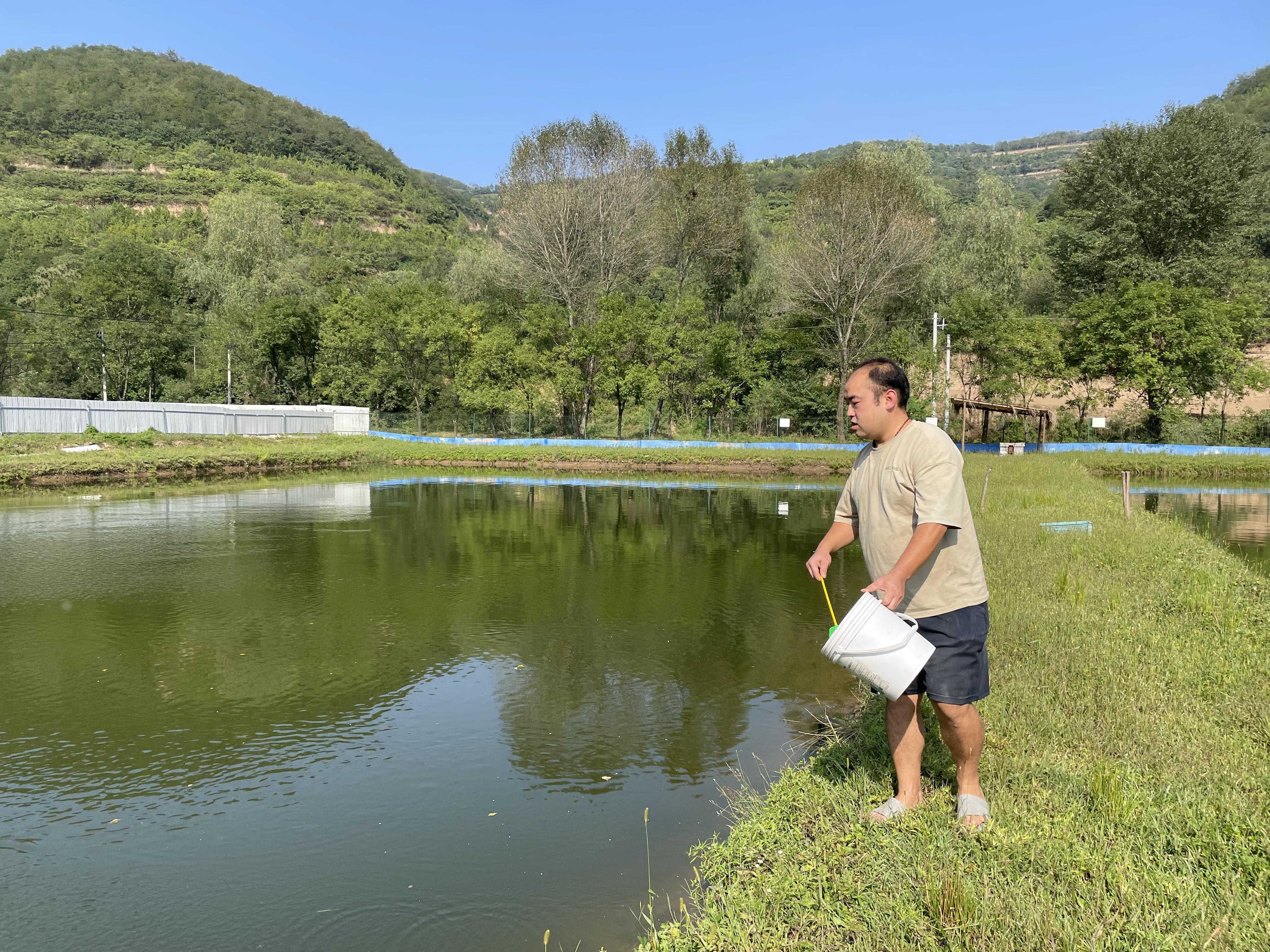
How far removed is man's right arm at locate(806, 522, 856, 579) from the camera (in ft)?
13.6

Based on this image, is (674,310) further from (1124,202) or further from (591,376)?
(1124,202)

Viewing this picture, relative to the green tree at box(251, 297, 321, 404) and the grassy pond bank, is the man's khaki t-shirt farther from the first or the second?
the green tree at box(251, 297, 321, 404)

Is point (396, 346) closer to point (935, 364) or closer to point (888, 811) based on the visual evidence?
point (935, 364)

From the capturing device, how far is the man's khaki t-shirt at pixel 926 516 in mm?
3609

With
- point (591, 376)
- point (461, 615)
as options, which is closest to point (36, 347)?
point (591, 376)

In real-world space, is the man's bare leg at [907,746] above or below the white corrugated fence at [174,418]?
below

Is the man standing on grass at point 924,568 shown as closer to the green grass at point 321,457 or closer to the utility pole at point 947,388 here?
the utility pole at point 947,388

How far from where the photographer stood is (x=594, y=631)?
9609 millimetres

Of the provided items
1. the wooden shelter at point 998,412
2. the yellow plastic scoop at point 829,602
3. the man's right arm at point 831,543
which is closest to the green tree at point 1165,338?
the wooden shelter at point 998,412

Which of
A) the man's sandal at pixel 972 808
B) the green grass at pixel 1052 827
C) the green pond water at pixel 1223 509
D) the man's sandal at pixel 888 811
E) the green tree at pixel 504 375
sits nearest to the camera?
the green grass at pixel 1052 827

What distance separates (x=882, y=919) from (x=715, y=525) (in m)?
16.3

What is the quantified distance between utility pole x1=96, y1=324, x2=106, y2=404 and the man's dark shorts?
5399 cm

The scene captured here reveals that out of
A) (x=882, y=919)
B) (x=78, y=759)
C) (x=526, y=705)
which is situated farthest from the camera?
(x=526, y=705)

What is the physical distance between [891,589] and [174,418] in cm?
4615
